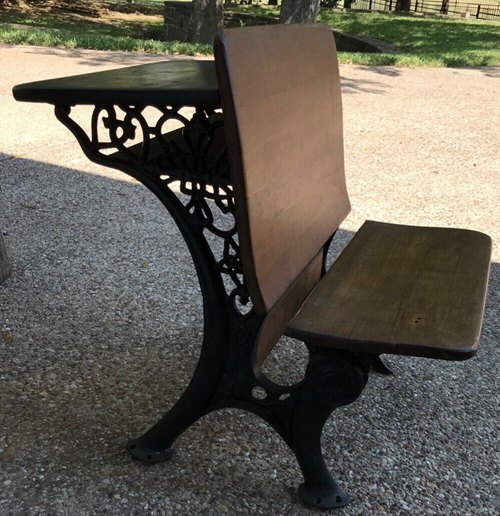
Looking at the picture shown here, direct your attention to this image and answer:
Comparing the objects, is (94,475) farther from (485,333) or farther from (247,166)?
(485,333)

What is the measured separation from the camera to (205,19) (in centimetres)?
1614

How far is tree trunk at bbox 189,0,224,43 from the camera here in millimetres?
15961

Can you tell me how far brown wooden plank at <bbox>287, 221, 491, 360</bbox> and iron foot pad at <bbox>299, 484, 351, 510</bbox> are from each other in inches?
23.0

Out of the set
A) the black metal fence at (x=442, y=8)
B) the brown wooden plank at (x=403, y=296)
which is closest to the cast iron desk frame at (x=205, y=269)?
the brown wooden plank at (x=403, y=296)

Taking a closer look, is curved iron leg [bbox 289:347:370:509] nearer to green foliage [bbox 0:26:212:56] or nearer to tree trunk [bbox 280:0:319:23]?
green foliage [bbox 0:26:212:56]

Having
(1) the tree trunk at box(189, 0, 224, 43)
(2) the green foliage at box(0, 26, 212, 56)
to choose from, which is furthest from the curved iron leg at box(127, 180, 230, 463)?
(1) the tree trunk at box(189, 0, 224, 43)

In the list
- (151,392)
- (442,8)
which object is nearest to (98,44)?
(151,392)

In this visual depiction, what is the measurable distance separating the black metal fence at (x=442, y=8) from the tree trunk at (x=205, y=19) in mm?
21560

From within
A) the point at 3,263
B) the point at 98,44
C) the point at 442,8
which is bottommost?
the point at 442,8

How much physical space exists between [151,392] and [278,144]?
1.26m

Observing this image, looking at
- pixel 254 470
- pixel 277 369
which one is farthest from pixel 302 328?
pixel 277 369

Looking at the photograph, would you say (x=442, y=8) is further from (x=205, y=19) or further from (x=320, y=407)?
(x=320, y=407)

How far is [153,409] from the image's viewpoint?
113 inches

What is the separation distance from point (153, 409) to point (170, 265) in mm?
1545
